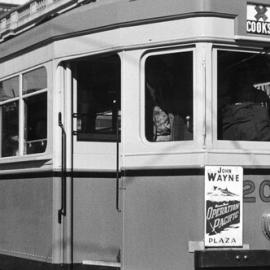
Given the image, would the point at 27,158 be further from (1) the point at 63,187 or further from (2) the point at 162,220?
(2) the point at 162,220

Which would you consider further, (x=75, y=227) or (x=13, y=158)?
(x=13, y=158)

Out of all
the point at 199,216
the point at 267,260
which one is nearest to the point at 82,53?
the point at 199,216

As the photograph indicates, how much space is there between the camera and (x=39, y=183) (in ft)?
19.6

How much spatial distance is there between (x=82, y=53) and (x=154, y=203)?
1442 mm

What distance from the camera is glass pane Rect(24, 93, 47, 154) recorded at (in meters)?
5.99

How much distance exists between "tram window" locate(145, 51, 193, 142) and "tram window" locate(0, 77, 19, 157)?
175 cm

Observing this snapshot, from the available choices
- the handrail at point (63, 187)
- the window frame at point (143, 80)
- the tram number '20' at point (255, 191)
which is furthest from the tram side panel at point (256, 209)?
the handrail at point (63, 187)

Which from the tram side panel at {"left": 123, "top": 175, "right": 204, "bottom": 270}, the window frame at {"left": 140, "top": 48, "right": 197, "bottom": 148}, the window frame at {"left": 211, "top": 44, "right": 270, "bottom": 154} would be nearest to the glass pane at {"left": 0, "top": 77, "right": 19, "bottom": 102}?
the window frame at {"left": 140, "top": 48, "right": 197, "bottom": 148}

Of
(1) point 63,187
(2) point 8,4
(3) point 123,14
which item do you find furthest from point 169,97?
(2) point 8,4

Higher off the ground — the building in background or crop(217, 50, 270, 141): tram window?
the building in background

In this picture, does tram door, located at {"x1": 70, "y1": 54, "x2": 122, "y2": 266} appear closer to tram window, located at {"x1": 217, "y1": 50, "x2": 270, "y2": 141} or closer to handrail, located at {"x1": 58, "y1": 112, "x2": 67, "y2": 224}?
handrail, located at {"x1": 58, "y1": 112, "x2": 67, "y2": 224}

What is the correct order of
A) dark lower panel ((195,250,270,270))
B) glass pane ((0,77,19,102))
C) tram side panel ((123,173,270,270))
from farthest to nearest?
glass pane ((0,77,19,102)) < tram side panel ((123,173,270,270)) < dark lower panel ((195,250,270,270))

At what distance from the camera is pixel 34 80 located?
6.13m

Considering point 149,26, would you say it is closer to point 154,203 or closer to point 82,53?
point 82,53
